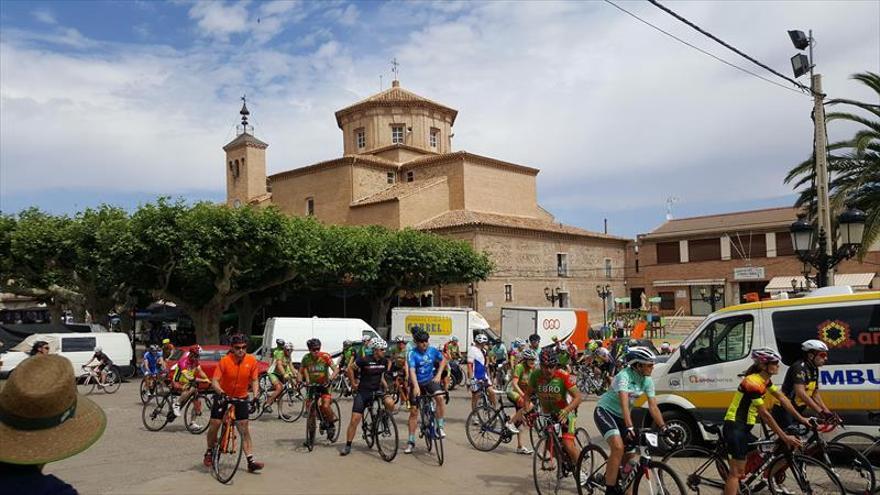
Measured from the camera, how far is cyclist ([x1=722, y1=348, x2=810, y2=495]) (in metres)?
6.24

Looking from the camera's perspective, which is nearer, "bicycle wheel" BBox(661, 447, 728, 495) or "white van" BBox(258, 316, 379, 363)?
"bicycle wheel" BBox(661, 447, 728, 495)

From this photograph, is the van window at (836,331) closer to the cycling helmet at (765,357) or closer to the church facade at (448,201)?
the cycling helmet at (765,357)

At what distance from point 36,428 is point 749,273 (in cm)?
5162

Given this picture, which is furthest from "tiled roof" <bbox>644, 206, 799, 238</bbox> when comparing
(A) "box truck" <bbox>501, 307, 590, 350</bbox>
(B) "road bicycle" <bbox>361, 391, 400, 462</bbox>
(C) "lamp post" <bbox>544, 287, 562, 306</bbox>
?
(B) "road bicycle" <bbox>361, 391, 400, 462</bbox>

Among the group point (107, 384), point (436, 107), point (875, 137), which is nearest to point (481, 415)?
point (875, 137)

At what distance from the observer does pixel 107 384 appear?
753 inches

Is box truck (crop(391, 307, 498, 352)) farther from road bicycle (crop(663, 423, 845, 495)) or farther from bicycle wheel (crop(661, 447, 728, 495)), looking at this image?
road bicycle (crop(663, 423, 845, 495))

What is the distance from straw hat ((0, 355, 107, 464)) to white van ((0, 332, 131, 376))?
63.9 feet

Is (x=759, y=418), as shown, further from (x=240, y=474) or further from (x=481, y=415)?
(x=240, y=474)

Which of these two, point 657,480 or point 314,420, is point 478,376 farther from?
point 657,480

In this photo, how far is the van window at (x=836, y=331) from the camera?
885 cm

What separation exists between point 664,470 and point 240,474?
17.2ft

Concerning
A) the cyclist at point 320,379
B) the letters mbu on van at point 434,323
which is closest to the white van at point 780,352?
the cyclist at point 320,379

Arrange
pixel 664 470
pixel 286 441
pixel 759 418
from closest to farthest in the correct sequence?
pixel 664 470
pixel 759 418
pixel 286 441
